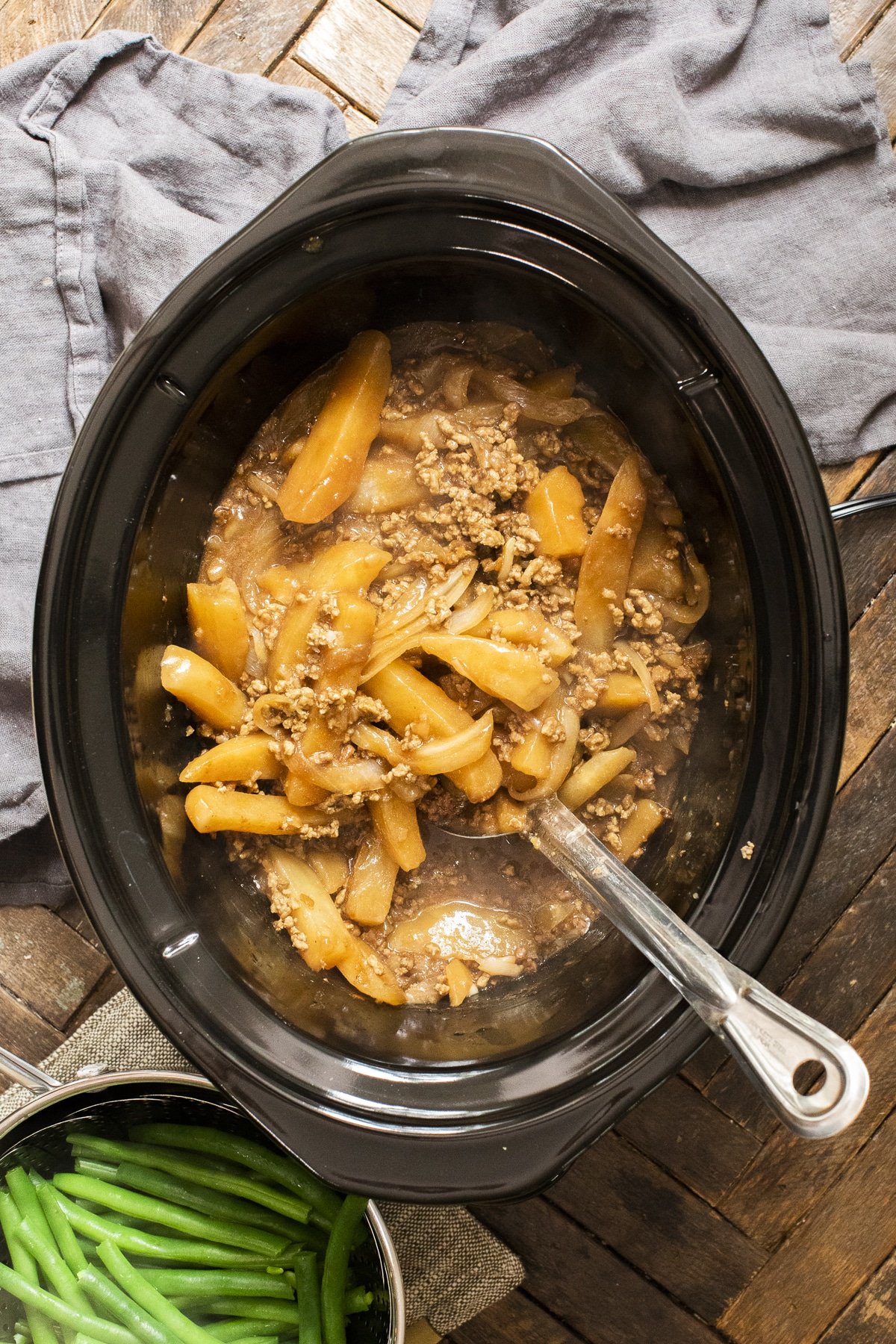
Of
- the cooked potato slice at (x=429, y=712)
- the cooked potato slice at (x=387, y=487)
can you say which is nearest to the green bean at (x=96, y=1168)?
the cooked potato slice at (x=429, y=712)

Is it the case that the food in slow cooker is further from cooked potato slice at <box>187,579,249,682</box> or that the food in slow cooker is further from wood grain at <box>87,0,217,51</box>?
wood grain at <box>87,0,217,51</box>

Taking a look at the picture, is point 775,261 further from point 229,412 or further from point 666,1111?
point 666,1111

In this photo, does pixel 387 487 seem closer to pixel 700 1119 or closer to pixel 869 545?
pixel 869 545

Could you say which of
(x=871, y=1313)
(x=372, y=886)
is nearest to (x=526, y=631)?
(x=372, y=886)

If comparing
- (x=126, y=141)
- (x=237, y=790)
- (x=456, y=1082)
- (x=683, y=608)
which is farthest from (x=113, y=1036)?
(x=126, y=141)

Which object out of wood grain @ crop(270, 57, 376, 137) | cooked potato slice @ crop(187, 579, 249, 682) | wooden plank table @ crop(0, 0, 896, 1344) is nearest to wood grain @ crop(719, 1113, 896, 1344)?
wooden plank table @ crop(0, 0, 896, 1344)

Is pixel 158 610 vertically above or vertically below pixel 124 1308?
above
